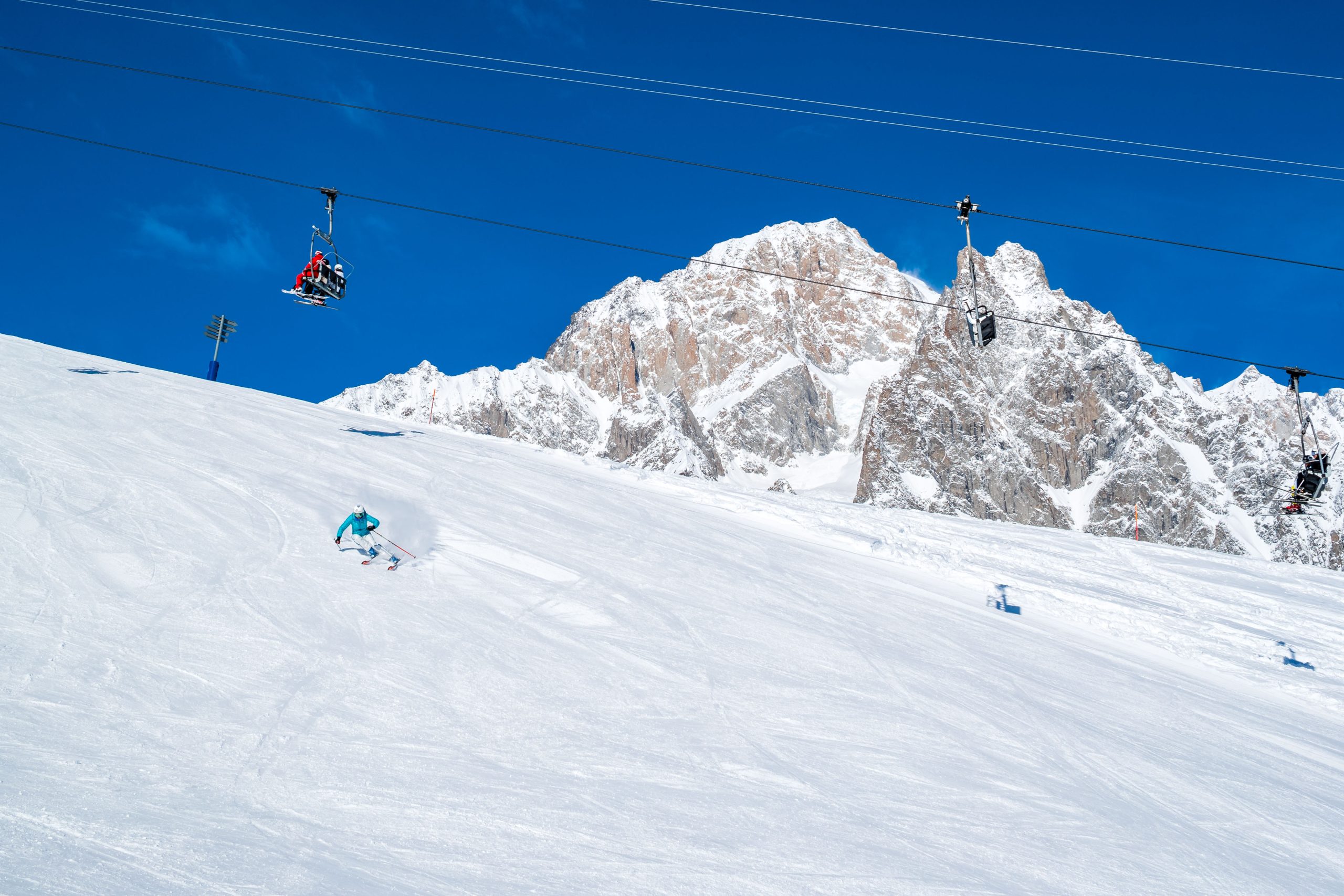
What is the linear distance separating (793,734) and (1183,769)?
5.21 metres

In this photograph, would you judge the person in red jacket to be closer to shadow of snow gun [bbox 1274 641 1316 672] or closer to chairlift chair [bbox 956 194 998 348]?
chairlift chair [bbox 956 194 998 348]

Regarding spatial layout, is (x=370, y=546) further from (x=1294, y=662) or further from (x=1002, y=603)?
(x=1294, y=662)

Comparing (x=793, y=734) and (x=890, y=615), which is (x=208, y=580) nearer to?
(x=793, y=734)

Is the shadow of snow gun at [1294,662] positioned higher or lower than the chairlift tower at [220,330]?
lower

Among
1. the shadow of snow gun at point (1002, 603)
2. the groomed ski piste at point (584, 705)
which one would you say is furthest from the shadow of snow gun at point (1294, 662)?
the shadow of snow gun at point (1002, 603)

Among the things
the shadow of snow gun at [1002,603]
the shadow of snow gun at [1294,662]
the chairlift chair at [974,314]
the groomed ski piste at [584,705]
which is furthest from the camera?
the shadow of snow gun at [1002,603]

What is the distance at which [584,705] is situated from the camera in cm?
987

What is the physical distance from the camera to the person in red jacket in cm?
1925

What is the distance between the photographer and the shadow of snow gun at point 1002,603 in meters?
18.1

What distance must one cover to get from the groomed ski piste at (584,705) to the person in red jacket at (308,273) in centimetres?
426

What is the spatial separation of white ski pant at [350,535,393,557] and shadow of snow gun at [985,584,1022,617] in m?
12.7

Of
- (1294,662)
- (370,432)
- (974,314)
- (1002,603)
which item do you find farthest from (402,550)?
(1294,662)

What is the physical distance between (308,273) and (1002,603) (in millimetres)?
17687

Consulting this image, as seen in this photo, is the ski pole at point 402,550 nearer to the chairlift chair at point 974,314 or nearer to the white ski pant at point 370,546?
the white ski pant at point 370,546
